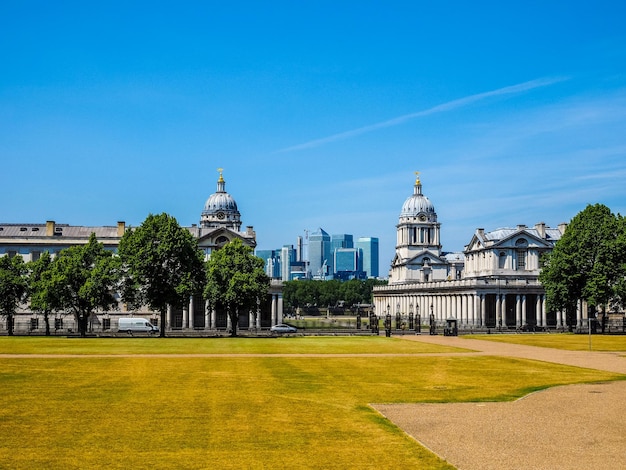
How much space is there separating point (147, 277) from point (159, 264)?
6.45 feet

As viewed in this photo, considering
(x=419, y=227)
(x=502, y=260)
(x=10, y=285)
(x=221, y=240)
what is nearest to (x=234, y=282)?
(x=10, y=285)

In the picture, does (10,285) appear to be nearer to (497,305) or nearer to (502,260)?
(497,305)

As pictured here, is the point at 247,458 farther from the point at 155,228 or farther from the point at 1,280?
the point at 1,280

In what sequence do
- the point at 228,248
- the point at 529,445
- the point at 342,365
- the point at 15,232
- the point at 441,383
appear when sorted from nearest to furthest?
the point at 529,445
the point at 441,383
the point at 342,365
the point at 228,248
the point at 15,232

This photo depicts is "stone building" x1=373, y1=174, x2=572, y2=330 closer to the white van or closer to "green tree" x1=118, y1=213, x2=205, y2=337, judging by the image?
the white van

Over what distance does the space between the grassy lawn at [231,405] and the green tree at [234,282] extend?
38990mm

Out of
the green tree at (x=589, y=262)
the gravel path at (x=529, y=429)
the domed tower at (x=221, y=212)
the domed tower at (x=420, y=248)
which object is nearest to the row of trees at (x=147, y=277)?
the green tree at (x=589, y=262)

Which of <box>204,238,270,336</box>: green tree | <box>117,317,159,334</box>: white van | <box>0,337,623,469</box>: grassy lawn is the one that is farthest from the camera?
<box>117,317,159,334</box>: white van

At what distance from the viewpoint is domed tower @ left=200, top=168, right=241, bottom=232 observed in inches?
6816

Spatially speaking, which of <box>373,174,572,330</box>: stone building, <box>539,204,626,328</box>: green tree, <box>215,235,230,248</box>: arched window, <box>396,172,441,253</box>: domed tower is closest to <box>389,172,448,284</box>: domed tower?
<box>396,172,441,253</box>: domed tower

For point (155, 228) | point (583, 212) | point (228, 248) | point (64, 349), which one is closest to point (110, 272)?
point (155, 228)

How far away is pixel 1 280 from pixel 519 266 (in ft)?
290

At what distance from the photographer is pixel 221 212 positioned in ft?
574

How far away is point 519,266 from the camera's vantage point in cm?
14475
